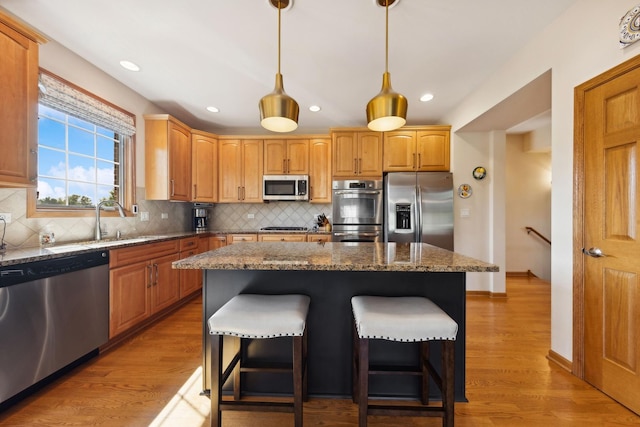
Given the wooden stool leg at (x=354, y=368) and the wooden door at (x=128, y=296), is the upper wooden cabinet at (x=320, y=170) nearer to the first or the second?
the wooden door at (x=128, y=296)

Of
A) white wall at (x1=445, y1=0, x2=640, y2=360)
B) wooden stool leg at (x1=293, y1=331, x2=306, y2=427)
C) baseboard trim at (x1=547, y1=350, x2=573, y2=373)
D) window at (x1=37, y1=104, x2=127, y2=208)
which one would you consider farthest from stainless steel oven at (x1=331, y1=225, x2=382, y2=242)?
window at (x1=37, y1=104, x2=127, y2=208)

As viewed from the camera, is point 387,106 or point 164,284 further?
point 164,284

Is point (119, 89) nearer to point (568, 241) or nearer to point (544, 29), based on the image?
point (544, 29)

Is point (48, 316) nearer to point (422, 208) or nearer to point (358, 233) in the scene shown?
point (358, 233)

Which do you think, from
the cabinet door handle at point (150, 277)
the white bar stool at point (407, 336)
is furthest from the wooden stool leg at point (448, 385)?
the cabinet door handle at point (150, 277)

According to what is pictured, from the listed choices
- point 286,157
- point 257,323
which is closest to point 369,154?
point 286,157

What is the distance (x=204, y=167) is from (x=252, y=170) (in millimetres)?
695

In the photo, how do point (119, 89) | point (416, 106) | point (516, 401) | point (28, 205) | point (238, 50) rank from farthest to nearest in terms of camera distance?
point (416, 106) < point (119, 89) < point (238, 50) < point (28, 205) < point (516, 401)

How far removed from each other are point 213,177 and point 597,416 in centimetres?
443

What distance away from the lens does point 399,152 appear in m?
3.78

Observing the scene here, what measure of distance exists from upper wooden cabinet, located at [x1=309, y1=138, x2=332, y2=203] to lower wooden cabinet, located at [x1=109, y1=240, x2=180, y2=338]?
201 cm

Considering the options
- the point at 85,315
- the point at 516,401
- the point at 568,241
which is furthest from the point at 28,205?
the point at 568,241

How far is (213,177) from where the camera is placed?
158 inches

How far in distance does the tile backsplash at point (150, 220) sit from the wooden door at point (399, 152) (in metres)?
1.21
